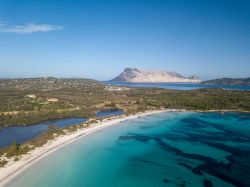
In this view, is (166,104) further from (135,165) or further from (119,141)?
(135,165)

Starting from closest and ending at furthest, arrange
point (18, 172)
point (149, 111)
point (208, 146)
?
point (18, 172)
point (208, 146)
point (149, 111)

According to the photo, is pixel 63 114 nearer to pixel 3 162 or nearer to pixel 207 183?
pixel 3 162

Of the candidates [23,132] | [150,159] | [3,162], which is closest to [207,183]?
[150,159]

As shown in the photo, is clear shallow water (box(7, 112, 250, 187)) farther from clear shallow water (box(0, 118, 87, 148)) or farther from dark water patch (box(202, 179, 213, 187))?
clear shallow water (box(0, 118, 87, 148))

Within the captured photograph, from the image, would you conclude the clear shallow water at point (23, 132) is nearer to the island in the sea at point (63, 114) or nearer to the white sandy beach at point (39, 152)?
the island in the sea at point (63, 114)

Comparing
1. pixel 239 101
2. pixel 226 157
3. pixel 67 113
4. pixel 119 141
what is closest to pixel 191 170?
pixel 226 157

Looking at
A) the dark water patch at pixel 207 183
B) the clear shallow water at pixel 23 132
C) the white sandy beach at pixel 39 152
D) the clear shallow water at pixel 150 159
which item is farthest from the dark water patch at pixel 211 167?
the clear shallow water at pixel 23 132
